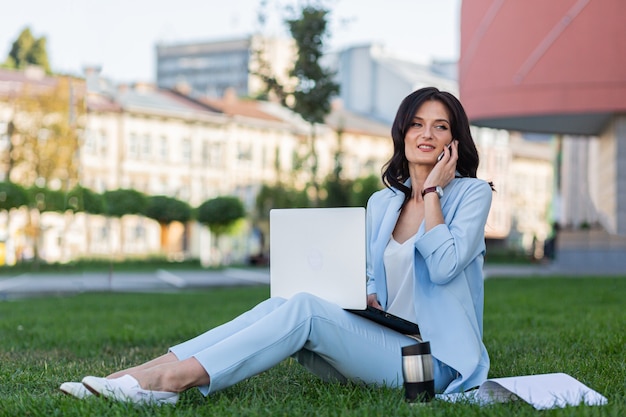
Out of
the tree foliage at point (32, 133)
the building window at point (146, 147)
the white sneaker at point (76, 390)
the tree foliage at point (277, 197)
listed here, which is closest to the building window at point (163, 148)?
the building window at point (146, 147)

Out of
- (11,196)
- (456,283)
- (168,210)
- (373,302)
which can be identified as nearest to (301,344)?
(373,302)

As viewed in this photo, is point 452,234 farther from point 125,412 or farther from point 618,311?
point 618,311

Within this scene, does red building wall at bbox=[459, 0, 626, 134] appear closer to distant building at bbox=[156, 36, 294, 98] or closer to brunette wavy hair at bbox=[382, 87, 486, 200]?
brunette wavy hair at bbox=[382, 87, 486, 200]

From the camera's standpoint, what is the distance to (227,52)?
432ft

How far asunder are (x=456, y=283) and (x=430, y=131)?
726 millimetres

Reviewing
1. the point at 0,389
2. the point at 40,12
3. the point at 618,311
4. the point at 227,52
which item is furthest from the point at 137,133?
the point at 227,52

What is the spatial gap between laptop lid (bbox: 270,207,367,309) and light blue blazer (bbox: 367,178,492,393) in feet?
0.83

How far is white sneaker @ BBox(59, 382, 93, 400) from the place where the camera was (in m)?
4.19

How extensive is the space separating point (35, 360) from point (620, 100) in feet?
65.9

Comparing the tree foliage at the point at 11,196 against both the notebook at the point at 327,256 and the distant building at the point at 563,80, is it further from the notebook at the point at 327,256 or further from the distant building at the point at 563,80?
the notebook at the point at 327,256

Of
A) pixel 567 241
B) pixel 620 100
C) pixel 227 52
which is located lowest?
pixel 567 241

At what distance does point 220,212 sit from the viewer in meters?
47.9

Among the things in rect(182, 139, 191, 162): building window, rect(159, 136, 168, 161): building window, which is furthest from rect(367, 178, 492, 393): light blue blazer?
rect(182, 139, 191, 162): building window

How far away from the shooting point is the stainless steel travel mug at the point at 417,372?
4.16 meters
